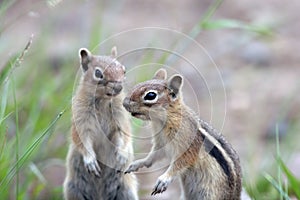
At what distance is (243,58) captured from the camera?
9547mm

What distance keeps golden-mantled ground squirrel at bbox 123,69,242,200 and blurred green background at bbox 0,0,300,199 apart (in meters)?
0.50

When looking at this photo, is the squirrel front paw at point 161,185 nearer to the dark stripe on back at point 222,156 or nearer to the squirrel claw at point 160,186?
the squirrel claw at point 160,186

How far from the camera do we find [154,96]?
4117 millimetres

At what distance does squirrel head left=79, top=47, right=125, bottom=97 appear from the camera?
436cm

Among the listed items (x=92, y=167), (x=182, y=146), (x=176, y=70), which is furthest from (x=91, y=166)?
(x=176, y=70)

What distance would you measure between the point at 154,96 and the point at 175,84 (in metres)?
0.13

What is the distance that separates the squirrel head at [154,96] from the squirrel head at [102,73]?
214mm

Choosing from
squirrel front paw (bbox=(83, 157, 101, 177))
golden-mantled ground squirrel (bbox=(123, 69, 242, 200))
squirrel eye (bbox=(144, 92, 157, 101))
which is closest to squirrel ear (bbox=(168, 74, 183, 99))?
golden-mantled ground squirrel (bbox=(123, 69, 242, 200))

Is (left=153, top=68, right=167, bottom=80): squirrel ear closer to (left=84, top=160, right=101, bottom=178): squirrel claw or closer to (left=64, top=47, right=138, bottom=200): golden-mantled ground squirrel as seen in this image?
(left=64, top=47, right=138, bottom=200): golden-mantled ground squirrel

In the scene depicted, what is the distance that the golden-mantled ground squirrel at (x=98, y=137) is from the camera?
464 cm

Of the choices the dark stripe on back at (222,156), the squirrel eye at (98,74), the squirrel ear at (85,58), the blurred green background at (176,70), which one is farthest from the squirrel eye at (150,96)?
the blurred green background at (176,70)

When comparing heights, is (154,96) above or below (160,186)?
above

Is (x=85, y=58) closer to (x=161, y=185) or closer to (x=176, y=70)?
(x=161, y=185)

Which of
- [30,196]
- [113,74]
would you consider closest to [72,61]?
[30,196]
